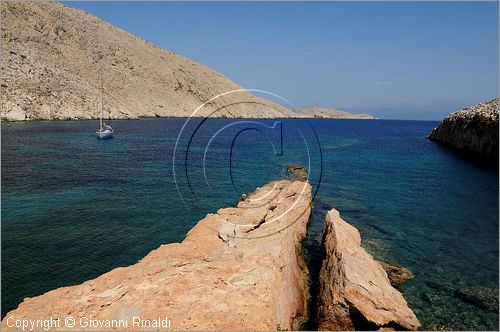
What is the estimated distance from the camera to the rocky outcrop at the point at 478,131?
171ft

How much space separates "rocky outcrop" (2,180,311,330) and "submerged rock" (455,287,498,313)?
297 inches

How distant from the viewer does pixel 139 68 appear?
161 m

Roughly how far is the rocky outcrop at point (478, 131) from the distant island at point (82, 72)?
46658mm

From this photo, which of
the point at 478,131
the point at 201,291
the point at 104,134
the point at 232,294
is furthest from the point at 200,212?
the point at 478,131

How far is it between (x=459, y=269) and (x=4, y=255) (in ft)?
82.7

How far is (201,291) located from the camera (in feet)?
38.9

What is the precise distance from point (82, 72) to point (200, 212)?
131 metres

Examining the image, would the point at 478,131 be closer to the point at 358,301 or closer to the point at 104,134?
the point at 358,301

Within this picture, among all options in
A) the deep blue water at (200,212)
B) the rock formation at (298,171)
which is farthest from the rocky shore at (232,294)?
the rock formation at (298,171)

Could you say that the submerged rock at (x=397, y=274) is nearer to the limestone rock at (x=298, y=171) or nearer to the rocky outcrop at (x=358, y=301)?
the rocky outcrop at (x=358, y=301)

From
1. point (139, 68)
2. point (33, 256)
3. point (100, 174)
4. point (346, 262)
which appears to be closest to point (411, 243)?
point (346, 262)

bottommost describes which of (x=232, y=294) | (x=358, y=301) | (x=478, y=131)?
(x=358, y=301)

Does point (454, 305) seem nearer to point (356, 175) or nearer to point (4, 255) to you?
point (4, 255)

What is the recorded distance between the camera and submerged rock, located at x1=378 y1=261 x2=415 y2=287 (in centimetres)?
1750
